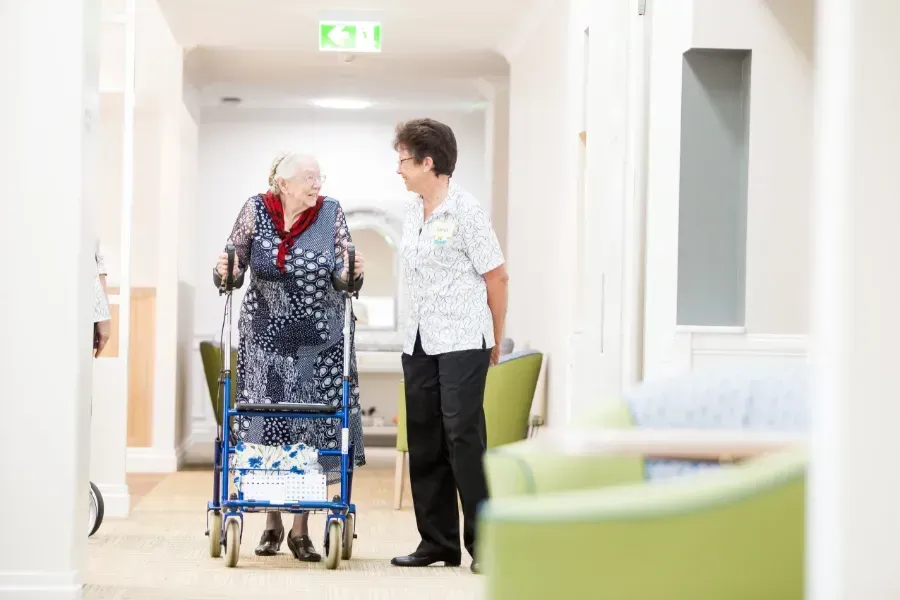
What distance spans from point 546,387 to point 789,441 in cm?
455

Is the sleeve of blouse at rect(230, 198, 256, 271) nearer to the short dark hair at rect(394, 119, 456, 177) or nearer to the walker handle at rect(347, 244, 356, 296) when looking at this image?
the walker handle at rect(347, 244, 356, 296)

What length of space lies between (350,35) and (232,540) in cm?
366

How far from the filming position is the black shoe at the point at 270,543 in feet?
14.3

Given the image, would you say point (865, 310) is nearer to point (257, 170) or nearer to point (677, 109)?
point (677, 109)

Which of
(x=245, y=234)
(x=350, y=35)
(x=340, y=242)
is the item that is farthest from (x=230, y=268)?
(x=350, y=35)

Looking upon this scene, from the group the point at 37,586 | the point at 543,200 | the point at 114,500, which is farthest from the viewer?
the point at 543,200

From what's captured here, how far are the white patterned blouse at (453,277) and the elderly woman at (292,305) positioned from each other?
0.33m

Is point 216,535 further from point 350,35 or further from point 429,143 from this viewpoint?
point 350,35

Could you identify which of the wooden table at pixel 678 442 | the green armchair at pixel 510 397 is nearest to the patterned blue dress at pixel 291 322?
the green armchair at pixel 510 397

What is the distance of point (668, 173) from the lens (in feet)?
12.6

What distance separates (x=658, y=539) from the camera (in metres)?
1.68

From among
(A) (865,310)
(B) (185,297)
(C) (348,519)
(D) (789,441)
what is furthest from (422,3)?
(A) (865,310)

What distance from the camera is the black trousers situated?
155 inches

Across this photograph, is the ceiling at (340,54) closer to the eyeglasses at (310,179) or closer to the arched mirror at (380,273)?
the arched mirror at (380,273)
